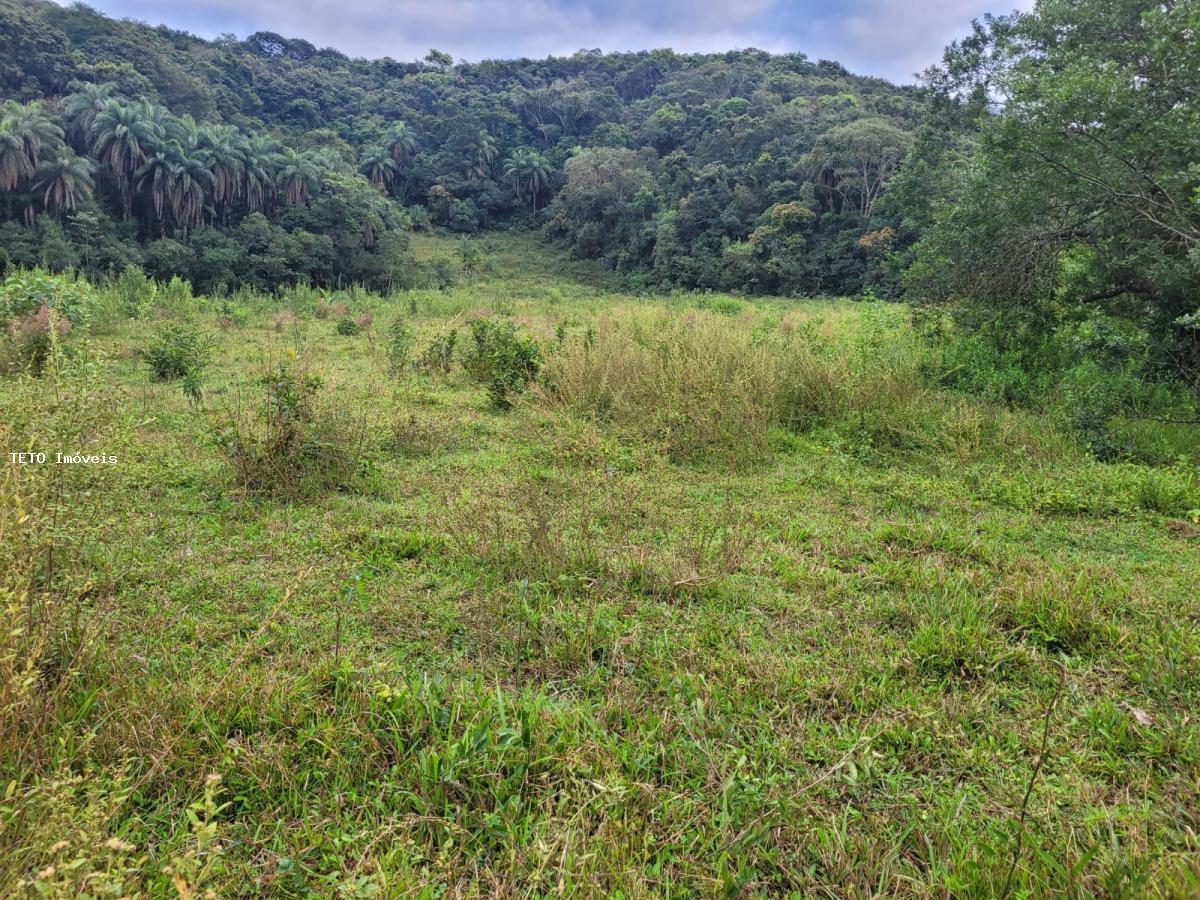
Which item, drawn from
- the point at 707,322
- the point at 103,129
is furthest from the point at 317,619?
the point at 103,129

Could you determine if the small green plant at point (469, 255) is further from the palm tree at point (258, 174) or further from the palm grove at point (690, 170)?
the palm tree at point (258, 174)

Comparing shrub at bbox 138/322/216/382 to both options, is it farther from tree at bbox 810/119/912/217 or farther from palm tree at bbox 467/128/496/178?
palm tree at bbox 467/128/496/178

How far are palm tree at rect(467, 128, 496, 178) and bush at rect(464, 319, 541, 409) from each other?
148 ft

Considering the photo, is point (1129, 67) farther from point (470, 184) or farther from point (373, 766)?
point (470, 184)

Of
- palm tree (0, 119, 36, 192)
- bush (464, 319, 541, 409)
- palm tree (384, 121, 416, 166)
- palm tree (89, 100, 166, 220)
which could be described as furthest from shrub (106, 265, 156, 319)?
palm tree (384, 121, 416, 166)

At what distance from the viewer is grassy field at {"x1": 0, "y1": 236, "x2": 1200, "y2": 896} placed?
1.67 meters

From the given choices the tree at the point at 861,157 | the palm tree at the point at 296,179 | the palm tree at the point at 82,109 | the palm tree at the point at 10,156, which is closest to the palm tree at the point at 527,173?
the palm tree at the point at 296,179

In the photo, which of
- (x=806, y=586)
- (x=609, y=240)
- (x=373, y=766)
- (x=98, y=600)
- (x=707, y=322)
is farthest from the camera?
(x=609, y=240)

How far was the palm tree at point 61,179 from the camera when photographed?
25.0m

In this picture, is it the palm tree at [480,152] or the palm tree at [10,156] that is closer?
the palm tree at [10,156]

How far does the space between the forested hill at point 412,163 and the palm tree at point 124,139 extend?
0.33 ft

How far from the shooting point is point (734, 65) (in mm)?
56406

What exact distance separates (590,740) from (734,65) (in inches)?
2596

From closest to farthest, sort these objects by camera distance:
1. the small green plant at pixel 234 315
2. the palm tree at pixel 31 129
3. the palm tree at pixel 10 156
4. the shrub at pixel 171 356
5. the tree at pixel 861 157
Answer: the shrub at pixel 171 356
the small green plant at pixel 234 315
the palm tree at pixel 10 156
the palm tree at pixel 31 129
the tree at pixel 861 157
